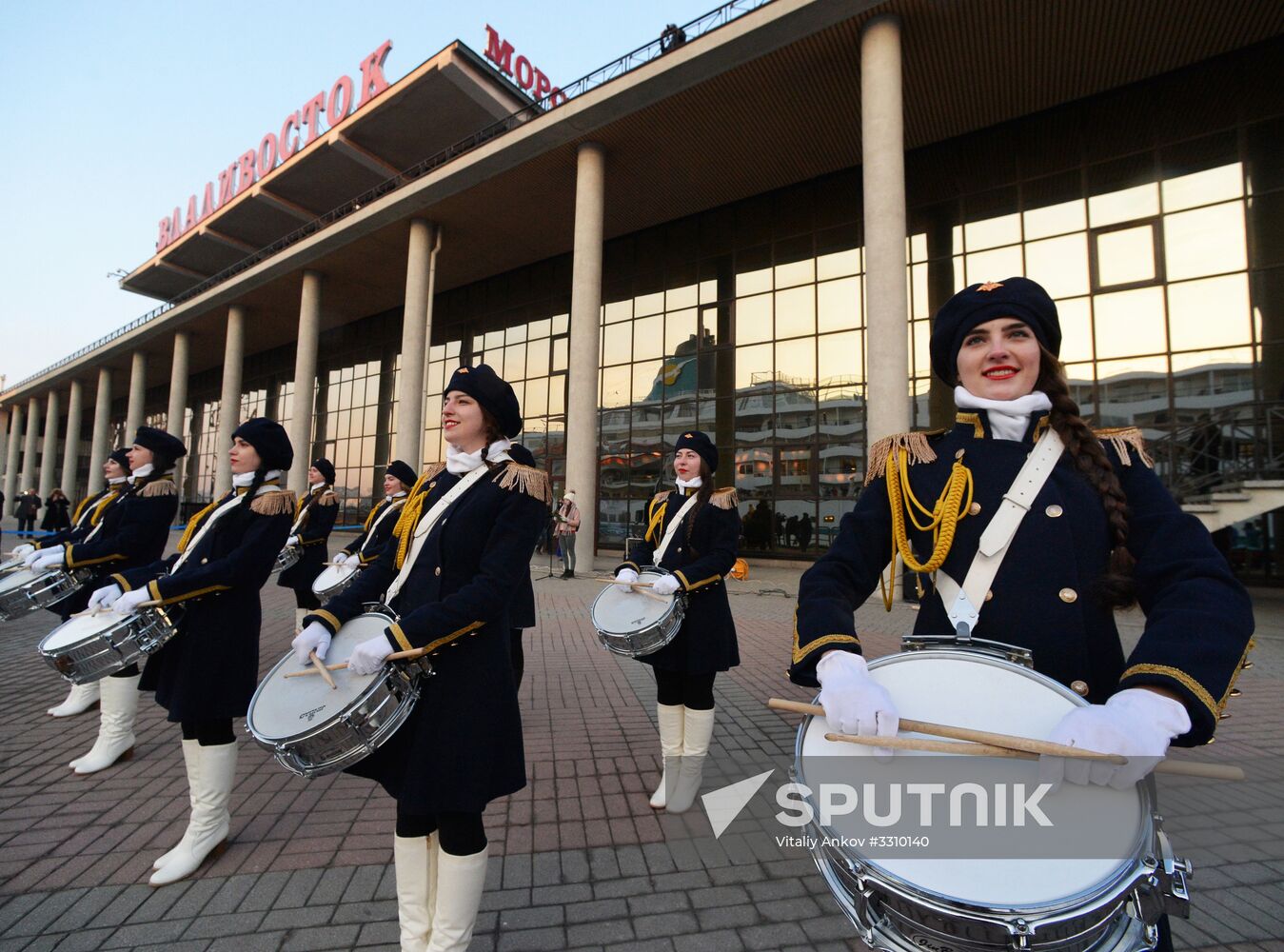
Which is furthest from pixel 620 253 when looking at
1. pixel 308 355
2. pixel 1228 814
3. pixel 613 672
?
pixel 1228 814

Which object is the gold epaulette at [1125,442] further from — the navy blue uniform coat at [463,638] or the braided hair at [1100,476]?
the navy blue uniform coat at [463,638]

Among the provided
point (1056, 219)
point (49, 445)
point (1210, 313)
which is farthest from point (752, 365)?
point (49, 445)

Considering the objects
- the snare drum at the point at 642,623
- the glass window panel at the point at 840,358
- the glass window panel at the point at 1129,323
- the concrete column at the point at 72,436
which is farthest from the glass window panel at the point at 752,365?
the concrete column at the point at 72,436

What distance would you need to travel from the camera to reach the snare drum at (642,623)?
10.9ft

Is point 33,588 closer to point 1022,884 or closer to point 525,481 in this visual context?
point 525,481

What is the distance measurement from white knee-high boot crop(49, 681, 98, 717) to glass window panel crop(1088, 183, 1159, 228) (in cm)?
1836

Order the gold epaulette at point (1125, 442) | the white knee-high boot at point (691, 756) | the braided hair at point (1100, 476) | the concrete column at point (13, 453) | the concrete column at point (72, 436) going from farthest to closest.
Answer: the concrete column at point (13, 453)
the concrete column at point (72, 436)
the white knee-high boot at point (691, 756)
the gold epaulette at point (1125, 442)
the braided hair at point (1100, 476)

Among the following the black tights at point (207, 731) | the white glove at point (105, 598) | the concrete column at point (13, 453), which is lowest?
the black tights at point (207, 731)

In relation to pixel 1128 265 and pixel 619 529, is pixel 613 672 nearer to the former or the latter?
pixel 619 529

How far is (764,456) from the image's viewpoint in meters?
16.9

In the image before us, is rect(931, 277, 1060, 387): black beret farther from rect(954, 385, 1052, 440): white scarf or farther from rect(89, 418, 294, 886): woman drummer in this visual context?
rect(89, 418, 294, 886): woman drummer

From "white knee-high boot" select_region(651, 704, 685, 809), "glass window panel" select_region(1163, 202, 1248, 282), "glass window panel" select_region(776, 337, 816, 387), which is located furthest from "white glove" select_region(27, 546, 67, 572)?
"glass window panel" select_region(1163, 202, 1248, 282)

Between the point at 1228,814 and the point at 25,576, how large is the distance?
7784 millimetres

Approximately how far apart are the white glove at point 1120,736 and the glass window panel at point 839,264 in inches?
657
